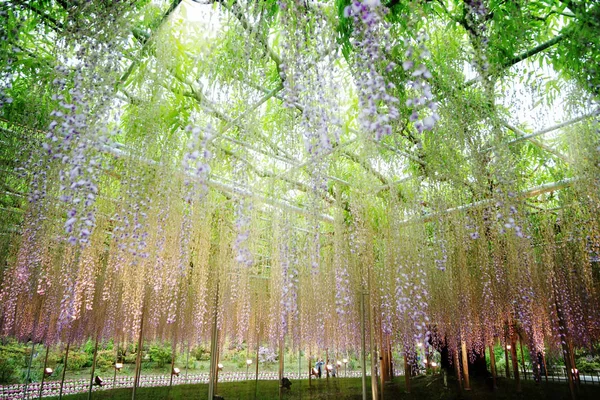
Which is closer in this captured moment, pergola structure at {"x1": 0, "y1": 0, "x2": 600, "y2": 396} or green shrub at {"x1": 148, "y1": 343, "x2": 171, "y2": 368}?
Answer: pergola structure at {"x1": 0, "y1": 0, "x2": 600, "y2": 396}

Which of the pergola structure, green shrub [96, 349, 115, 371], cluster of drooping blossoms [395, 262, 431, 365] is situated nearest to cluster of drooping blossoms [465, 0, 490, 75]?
the pergola structure

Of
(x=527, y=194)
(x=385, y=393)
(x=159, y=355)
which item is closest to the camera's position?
(x=527, y=194)

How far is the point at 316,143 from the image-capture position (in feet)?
8.55

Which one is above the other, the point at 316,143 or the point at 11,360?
the point at 316,143

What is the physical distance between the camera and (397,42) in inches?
105

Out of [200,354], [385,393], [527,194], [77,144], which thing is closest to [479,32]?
[527,194]

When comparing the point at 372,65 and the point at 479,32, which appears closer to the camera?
the point at 372,65

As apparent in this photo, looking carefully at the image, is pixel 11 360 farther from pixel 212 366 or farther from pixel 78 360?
pixel 212 366

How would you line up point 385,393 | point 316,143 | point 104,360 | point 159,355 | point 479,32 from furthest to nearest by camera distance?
1. point 159,355
2. point 104,360
3. point 385,393
4. point 479,32
5. point 316,143

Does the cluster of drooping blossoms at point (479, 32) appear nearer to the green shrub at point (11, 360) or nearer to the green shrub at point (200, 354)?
the green shrub at point (11, 360)

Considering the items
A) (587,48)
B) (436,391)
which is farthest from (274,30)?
(436,391)

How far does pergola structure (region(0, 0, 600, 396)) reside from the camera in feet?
8.26

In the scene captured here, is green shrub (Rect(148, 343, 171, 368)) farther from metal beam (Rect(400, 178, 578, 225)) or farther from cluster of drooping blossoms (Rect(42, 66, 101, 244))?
cluster of drooping blossoms (Rect(42, 66, 101, 244))

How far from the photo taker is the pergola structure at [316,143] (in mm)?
2518
